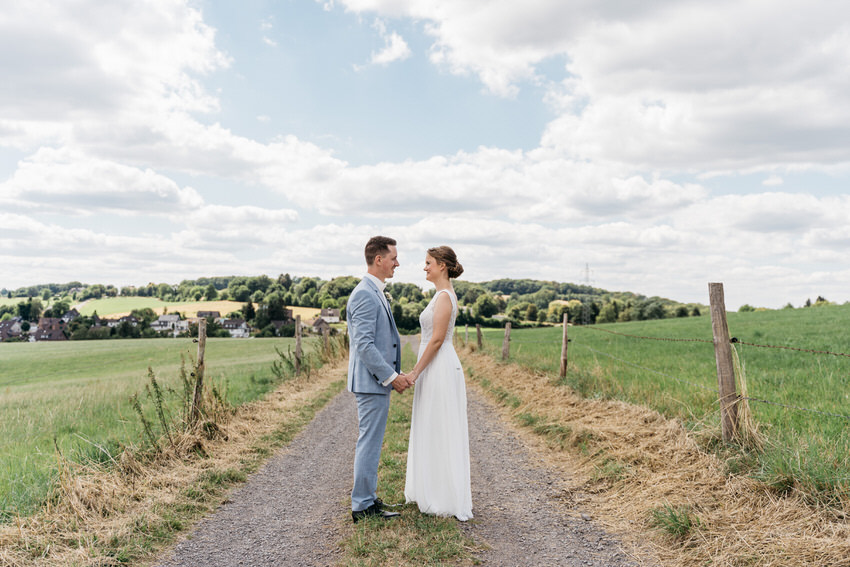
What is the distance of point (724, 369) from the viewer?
5.52m

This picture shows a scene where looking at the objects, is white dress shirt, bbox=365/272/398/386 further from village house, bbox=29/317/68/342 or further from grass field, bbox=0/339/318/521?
village house, bbox=29/317/68/342

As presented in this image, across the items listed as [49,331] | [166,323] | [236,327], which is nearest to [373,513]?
[49,331]

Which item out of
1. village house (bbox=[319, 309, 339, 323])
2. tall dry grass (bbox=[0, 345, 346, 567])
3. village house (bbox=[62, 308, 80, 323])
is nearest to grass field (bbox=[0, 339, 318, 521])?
tall dry grass (bbox=[0, 345, 346, 567])

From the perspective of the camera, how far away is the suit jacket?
4.29 meters

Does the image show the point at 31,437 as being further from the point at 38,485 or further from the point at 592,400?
the point at 592,400

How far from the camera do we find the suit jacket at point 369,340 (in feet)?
14.1

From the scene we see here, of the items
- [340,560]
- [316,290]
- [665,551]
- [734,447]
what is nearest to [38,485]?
[340,560]

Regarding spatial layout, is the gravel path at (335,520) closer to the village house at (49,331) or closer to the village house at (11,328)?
the village house at (49,331)

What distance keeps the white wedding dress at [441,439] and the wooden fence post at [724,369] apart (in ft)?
9.28

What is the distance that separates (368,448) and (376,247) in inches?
67.9

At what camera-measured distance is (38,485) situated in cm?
525

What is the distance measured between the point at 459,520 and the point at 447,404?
1011 mm

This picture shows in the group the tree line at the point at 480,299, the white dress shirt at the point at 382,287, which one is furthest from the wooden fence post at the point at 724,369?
the tree line at the point at 480,299

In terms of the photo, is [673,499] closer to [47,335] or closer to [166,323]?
[47,335]
